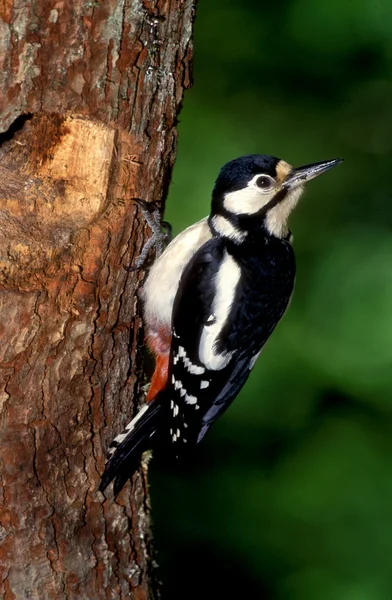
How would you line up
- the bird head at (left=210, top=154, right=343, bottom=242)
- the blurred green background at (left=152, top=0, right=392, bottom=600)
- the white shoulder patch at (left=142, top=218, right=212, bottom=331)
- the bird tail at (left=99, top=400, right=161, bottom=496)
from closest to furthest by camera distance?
1. the bird tail at (left=99, top=400, right=161, bottom=496)
2. the white shoulder patch at (left=142, top=218, right=212, bottom=331)
3. the bird head at (left=210, top=154, right=343, bottom=242)
4. the blurred green background at (left=152, top=0, right=392, bottom=600)

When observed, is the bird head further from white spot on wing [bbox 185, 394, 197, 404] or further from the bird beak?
white spot on wing [bbox 185, 394, 197, 404]

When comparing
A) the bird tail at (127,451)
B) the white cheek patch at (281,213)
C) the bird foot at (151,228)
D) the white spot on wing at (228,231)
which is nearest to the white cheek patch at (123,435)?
the bird tail at (127,451)

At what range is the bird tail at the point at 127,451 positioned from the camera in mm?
2131

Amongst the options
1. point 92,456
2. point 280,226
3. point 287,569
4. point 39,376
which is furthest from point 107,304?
point 287,569

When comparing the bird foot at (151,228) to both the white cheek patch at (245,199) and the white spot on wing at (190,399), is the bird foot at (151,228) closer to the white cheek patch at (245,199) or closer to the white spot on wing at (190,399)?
the white cheek patch at (245,199)

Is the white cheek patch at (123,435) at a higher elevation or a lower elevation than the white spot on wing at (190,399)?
lower

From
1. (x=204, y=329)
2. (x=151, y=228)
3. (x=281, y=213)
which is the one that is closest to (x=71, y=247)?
(x=151, y=228)

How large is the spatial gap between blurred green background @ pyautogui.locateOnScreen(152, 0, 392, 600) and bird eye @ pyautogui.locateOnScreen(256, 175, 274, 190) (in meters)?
0.56

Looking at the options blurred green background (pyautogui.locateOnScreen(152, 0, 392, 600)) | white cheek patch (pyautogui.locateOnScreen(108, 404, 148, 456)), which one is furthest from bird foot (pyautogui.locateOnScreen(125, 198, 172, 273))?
blurred green background (pyautogui.locateOnScreen(152, 0, 392, 600))

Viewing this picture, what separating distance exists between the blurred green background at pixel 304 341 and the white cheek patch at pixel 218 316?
69 cm

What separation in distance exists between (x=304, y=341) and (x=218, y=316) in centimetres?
87

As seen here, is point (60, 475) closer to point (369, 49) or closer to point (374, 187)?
point (374, 187)

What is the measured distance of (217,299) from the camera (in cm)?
239

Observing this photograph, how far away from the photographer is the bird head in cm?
251
